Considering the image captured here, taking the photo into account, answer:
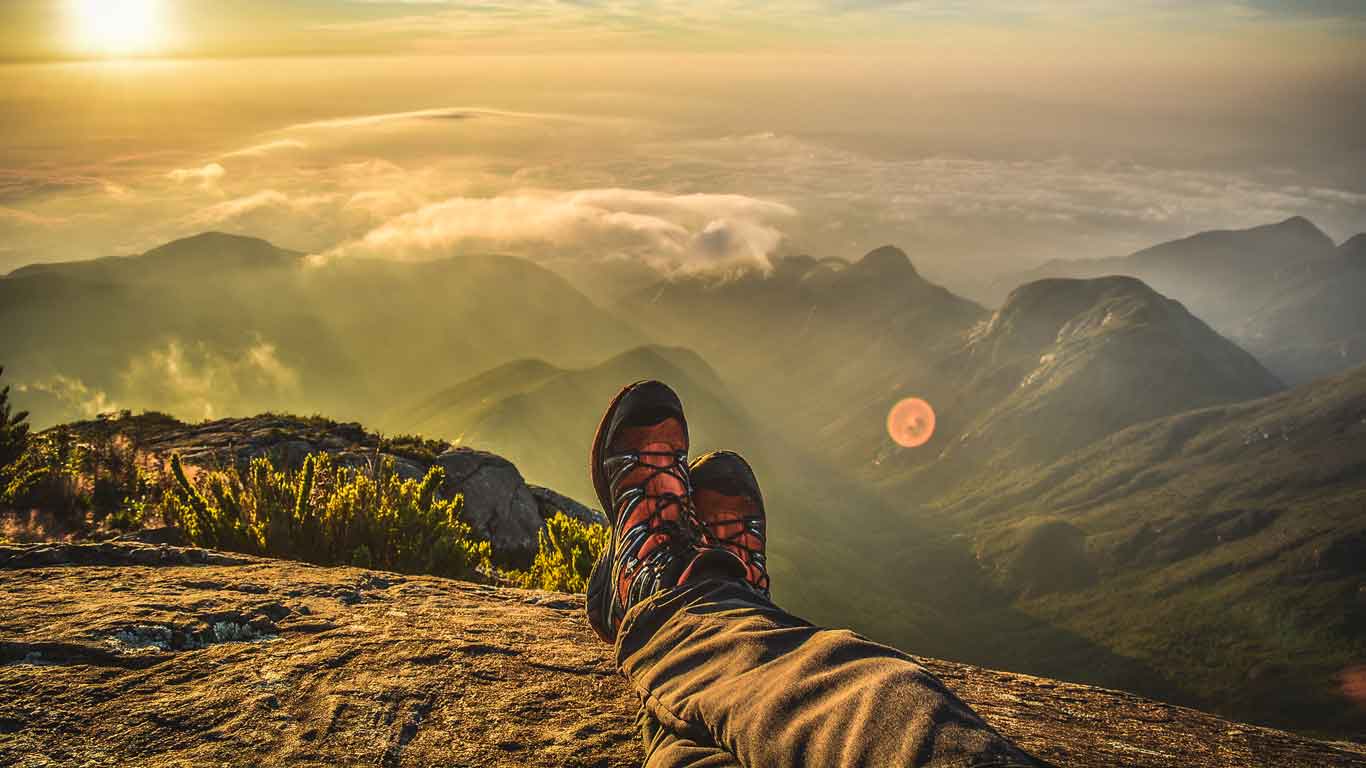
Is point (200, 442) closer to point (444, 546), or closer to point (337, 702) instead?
point (444, 546)

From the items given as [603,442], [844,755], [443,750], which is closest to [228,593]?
[443,750]

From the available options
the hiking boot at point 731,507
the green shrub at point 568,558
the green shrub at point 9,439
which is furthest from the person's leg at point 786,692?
the green shrub at point 9,439

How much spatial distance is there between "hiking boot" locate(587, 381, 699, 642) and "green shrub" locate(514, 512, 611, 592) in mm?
1546

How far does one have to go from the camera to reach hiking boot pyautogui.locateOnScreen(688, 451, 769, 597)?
5.73 metres

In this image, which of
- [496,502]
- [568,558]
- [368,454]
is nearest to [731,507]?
[568,558]

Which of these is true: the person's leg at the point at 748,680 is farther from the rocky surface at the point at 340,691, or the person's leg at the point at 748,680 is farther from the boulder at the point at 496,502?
the boulder at the point at 496,502

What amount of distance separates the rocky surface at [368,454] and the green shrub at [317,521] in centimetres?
464

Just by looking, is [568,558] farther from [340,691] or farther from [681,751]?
[681,751]

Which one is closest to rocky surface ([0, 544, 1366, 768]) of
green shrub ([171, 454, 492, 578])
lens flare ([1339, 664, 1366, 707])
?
green shrub ([171, 454, 492, 578])

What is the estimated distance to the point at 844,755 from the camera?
6.52 feet

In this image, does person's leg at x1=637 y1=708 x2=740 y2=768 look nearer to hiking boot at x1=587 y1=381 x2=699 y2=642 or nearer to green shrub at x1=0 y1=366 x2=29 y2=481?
hiking boot at x1=587 y1=381 x2=699 y2=642

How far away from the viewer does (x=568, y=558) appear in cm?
746

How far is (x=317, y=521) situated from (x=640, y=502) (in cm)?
292

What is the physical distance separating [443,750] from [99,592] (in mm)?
2551
